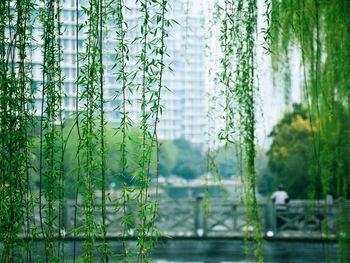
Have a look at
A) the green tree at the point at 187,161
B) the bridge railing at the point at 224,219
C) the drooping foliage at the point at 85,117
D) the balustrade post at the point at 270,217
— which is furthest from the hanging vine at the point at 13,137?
the green tree at the point at 187,161

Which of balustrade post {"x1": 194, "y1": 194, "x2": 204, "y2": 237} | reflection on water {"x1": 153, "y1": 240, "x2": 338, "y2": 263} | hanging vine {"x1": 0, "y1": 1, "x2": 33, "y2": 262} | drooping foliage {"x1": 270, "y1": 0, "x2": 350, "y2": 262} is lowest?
reflection on water {"x1": 153, "y1": 240, "x2": 338, "y2": 263}

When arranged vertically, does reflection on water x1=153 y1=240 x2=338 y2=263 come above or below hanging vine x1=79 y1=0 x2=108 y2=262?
below

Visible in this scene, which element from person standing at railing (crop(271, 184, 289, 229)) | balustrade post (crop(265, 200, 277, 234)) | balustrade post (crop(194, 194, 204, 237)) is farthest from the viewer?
balustrade post (crop(194, 194, 204, 237))

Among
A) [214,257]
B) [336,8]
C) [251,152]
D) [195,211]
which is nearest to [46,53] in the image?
[251,152]

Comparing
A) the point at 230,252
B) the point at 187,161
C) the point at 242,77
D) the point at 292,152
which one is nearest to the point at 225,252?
the point at 230,252

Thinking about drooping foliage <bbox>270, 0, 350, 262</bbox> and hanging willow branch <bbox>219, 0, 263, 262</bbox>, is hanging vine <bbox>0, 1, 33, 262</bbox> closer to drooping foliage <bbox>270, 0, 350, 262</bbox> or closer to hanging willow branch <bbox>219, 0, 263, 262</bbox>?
hanging willow branch <bbox>219, 0, 263, 262</bbox>

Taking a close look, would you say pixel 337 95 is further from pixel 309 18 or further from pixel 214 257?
pixel 214 257

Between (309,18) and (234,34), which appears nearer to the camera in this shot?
(234,34)

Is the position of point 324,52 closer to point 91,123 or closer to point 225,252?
point 91,123

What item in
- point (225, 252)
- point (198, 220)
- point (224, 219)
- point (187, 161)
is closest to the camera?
point (225, 252)

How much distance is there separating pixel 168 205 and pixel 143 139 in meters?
7.80

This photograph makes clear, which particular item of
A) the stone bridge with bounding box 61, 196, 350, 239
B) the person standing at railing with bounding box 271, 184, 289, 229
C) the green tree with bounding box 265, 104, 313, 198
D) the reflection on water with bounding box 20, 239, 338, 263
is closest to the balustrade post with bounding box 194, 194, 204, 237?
the stone bridge with bounding box 61, 196, 350, 239

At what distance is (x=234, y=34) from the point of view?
109 inches

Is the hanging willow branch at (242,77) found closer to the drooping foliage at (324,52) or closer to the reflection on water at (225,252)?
the drooping foliage at (324,52)
